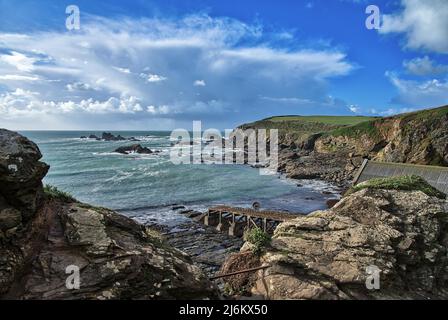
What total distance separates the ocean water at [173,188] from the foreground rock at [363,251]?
26841mm

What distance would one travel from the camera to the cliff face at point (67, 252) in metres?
7.84

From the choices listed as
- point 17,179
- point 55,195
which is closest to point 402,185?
point 55,195

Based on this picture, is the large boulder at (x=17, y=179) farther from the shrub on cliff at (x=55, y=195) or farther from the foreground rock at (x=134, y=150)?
the foreground rock at (x=134, y=150)

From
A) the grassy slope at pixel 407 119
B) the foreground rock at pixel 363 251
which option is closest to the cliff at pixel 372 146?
the grassy slope at pixel 407 119

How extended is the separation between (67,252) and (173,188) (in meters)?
46.9

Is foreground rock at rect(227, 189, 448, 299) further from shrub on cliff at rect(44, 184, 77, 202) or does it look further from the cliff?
the cliff

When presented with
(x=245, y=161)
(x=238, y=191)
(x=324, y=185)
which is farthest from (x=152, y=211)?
(x=245, y=161)

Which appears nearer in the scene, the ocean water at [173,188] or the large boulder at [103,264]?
the large boulder at [103,264]

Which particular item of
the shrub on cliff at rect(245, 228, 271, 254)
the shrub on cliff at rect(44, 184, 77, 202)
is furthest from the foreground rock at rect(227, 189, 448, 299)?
the shrub on cliff at rect(44, 184, 77, 202)

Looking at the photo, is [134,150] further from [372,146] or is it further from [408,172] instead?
[408,172]

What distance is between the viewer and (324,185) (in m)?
58.9

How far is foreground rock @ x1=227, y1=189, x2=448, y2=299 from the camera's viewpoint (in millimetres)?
9742
